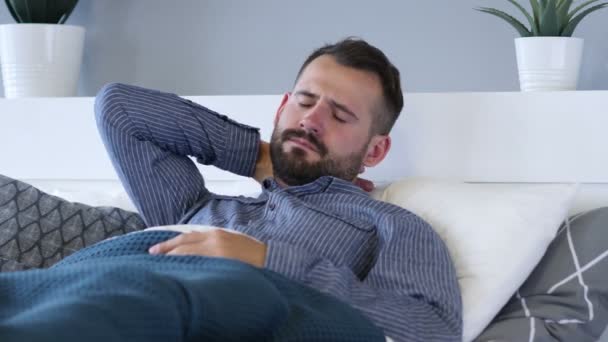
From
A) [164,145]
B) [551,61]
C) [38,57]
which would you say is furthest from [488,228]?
[38,57]

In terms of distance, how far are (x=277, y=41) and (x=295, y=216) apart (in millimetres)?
806

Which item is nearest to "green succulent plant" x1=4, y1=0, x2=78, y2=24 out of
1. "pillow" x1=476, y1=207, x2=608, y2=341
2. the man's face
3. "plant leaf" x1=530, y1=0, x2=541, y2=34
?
the man's face

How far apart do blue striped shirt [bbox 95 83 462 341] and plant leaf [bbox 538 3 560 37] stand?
0.53m

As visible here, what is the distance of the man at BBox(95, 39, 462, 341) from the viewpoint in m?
1.53

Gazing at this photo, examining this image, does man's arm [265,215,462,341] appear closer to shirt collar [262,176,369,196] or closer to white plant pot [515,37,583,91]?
shirt collar [262,176,369,196]

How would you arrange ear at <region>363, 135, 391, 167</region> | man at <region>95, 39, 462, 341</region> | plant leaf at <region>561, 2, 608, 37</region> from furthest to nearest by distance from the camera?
plant leaf at <region>561, 2, 608, 37</region>, ear at <region>363, 135, 391, 167</region>, man at <region>95, 39, 462, 341</region>

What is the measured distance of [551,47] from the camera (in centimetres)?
199

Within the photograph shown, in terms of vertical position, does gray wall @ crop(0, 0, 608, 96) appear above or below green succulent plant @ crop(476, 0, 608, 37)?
below

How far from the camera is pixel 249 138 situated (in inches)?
73.7

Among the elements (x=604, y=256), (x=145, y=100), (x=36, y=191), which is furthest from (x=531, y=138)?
(x=36, y=191)

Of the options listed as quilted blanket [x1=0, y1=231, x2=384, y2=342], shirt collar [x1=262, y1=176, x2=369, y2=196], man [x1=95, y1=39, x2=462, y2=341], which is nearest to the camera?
quilted blanket [x1=0, y1=231, x2=384, y2=342]

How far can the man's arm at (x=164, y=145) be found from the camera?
1.79 m

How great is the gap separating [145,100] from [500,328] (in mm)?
709

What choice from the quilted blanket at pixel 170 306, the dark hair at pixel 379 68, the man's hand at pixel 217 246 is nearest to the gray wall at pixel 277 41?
the dark hair at pixel 379 68
